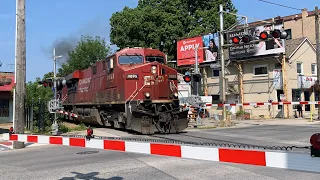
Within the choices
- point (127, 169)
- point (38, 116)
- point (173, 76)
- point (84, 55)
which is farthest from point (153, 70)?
point (84, 55)

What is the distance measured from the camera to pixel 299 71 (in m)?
32.9

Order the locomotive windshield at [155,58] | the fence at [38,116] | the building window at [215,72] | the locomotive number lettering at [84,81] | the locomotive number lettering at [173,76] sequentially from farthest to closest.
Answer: the building window at [215,72] < the locomotive number lettering at [84,81] < the fence at [38,116] < the locomotive windshield at [155,58] < the locomotive number lettering at [173,76]

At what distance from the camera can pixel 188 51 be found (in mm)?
37812

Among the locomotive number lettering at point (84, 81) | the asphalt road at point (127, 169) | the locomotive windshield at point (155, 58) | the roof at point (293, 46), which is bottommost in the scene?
the asphalt road at point (127, 169)

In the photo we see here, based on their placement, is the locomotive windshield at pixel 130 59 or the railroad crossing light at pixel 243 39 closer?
the locomotive windshield at pixel 130 59

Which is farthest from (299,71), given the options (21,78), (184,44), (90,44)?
(90,44)

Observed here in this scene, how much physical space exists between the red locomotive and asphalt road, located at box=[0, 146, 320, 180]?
5.62 meters

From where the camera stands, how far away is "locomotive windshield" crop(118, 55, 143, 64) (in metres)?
17.3

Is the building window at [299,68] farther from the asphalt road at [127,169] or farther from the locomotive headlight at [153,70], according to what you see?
the asphalt road at [127,169]

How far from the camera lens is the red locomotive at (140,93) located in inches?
642

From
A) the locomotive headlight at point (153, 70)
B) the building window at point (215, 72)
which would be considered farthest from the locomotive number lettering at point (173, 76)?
the building window at point (215, 72)

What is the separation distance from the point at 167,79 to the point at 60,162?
852 cm

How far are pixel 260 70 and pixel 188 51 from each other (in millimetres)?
8456

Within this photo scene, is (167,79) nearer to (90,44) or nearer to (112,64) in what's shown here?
(112,64)
